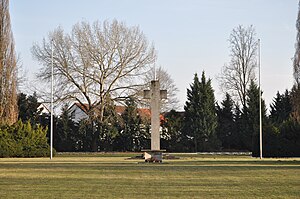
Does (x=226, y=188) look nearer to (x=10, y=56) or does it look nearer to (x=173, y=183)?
(x=173, y=183)

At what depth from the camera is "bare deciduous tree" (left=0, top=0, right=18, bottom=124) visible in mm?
48188

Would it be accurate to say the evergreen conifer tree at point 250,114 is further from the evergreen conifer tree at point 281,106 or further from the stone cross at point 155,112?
the stone cross at point 155,112

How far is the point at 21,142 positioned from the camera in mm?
46094

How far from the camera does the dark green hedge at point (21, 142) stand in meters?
45.6

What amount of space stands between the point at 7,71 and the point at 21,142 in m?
6.31

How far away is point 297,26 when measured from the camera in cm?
4362

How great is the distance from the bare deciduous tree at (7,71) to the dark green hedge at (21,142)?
2108 mm

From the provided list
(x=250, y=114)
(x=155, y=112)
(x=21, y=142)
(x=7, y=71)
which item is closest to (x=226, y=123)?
(x=250, y=114)

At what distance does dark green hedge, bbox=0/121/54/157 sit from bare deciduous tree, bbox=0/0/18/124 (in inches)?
83.0

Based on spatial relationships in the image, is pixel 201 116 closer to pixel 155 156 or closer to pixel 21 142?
pixel 21 142

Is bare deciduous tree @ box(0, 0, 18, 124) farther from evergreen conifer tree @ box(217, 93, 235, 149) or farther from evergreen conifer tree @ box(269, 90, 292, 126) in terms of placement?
evergreen conifer tree @ box(269, 90, 292, 126)

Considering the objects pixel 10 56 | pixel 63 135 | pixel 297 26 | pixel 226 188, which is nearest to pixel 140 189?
pixel 226 188

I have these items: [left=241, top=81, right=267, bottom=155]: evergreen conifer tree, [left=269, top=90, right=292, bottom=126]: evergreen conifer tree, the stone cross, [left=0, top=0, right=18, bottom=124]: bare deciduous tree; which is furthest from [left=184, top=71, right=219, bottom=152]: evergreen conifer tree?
the stone cross

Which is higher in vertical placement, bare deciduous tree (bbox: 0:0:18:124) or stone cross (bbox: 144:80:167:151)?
bare deciduous tree (bbox: 0:0:18:124)
